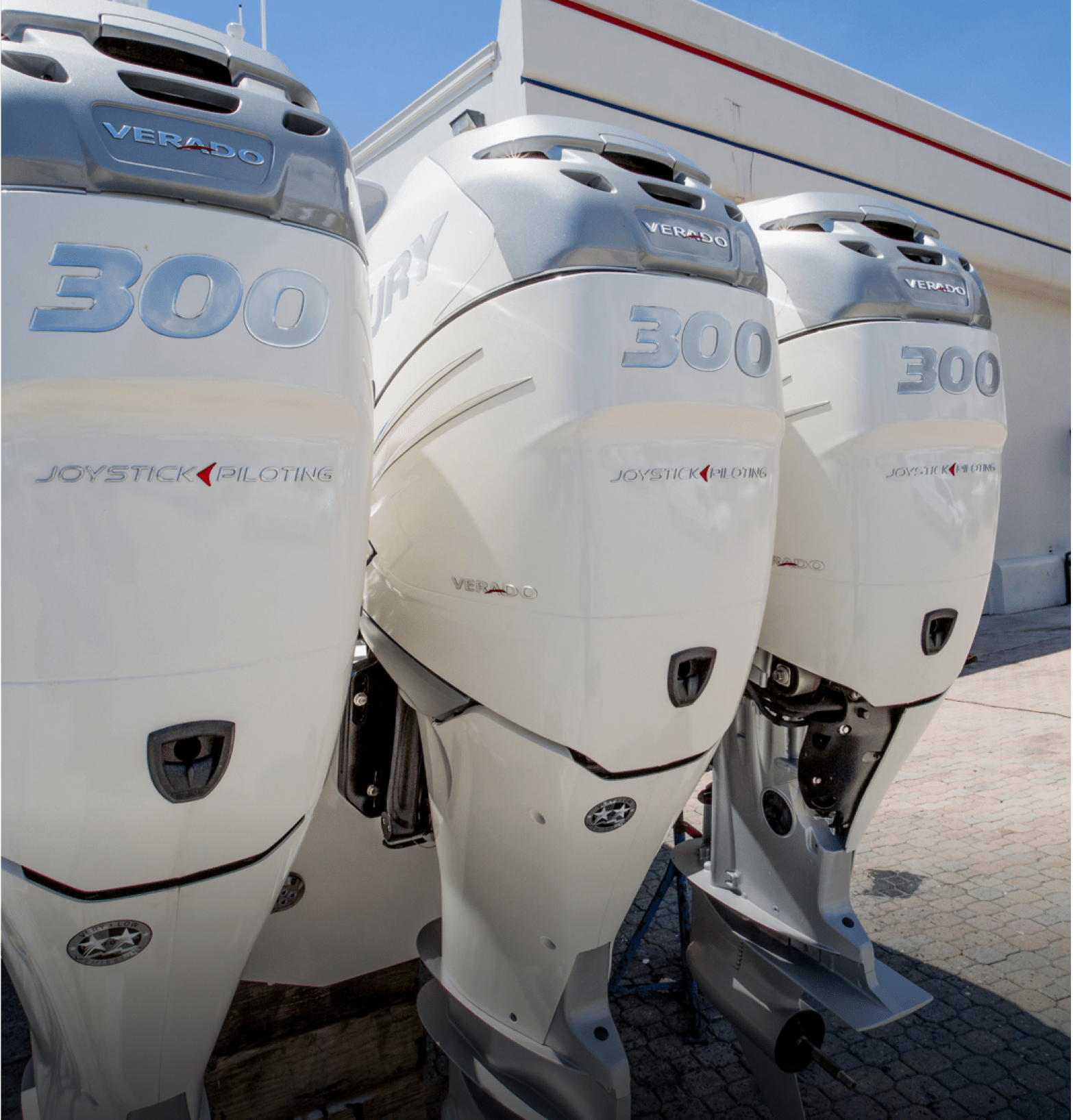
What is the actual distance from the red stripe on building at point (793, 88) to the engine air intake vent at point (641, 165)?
4.42 m

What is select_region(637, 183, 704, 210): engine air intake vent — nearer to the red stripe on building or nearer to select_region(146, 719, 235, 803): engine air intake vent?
select_region(146, 719, 235, 803): engine air intake vent

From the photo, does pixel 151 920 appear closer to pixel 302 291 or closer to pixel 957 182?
pixel 302 291

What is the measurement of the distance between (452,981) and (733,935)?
865mm

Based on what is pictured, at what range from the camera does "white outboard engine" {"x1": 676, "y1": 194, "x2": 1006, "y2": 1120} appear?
198cm

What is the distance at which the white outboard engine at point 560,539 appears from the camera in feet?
4.75

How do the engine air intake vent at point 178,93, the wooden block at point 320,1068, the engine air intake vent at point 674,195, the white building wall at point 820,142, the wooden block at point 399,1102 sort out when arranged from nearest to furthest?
1. the engine air intake vent at point 178,93
2. the engine air intake vent at point 674,195
3. the wooden block at point 320,1068
4. the wooden block at point 399,1102
5. the white building wall at point 820,142

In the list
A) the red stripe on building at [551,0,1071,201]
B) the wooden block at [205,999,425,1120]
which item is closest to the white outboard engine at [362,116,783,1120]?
the wooden block at [205,999,425,1120]

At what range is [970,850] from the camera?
3.62 metres

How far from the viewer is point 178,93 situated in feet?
3.93

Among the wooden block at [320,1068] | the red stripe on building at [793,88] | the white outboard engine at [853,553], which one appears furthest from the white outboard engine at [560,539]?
the red stripe on building at [793,88]

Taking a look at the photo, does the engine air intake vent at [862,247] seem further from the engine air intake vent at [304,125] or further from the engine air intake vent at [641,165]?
the engine air intake vent at [304,125]

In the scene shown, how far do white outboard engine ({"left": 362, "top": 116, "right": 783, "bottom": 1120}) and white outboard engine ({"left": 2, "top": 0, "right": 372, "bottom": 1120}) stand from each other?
0.90 ft

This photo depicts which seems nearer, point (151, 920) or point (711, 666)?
point (151, 920)

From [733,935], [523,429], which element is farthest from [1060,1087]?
[523,429]
